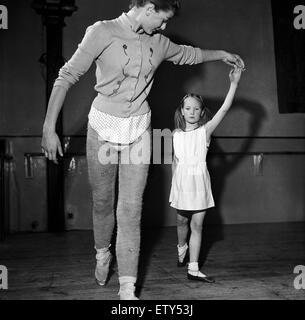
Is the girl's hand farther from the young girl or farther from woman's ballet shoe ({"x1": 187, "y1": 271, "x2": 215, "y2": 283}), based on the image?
woman's ballet shoe ({"x1": 187, "y1": 271, "x2": 215, "y2": 283})

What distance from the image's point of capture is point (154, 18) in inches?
69.5

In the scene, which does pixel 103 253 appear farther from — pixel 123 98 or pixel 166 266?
pixel 123 98

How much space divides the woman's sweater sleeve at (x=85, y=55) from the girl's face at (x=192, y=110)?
2.93ft

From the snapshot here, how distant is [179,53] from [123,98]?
0.39m

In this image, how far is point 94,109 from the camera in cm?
197

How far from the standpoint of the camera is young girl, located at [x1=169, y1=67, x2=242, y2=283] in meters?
2.45

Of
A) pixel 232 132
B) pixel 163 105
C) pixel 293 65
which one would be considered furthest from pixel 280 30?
pixel 163 105

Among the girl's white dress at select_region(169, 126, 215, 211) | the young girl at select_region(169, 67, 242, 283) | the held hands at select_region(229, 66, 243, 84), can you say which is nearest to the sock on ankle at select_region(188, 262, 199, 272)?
the young girl at select_region(169, 67, 242, 283)

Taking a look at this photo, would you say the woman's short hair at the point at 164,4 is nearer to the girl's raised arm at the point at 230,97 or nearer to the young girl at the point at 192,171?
the girl's raised arm at the point at 230,97

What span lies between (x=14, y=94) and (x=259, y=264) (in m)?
2.91

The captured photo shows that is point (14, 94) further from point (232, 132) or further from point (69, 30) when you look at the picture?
point (232, 132)

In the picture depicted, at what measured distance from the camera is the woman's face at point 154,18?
1.75 metres
